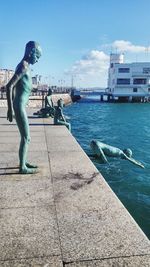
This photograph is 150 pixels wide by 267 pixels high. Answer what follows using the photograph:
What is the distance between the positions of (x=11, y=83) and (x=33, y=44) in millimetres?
814

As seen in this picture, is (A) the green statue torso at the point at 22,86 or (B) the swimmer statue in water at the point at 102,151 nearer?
A: (A) the green statue torso at the point at 22,86

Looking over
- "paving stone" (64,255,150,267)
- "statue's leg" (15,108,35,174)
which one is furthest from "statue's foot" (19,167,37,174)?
"paving stone" (64,255,150,267)

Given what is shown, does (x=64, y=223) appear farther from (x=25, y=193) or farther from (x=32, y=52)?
(x=32, y=52)

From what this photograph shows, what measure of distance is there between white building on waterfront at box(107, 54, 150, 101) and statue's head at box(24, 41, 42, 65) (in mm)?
87290

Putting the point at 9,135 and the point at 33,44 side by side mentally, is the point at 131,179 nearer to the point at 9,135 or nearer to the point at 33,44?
the point at 9,135

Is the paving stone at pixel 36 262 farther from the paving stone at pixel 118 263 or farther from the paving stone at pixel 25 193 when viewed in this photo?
the paving stone at pixel 25 193

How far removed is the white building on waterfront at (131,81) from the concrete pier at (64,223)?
87462mm

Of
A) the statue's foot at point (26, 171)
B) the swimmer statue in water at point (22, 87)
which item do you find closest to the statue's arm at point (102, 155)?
the statue's foot at point (26, 171)

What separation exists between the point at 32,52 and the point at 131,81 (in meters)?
89.1

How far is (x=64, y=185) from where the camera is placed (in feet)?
19.5

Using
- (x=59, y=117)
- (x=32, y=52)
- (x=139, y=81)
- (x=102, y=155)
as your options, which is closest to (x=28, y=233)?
(x=32, y=52)

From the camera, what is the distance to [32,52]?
243 inches

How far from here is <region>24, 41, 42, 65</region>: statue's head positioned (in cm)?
617

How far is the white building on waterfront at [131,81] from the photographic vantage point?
92688mm
